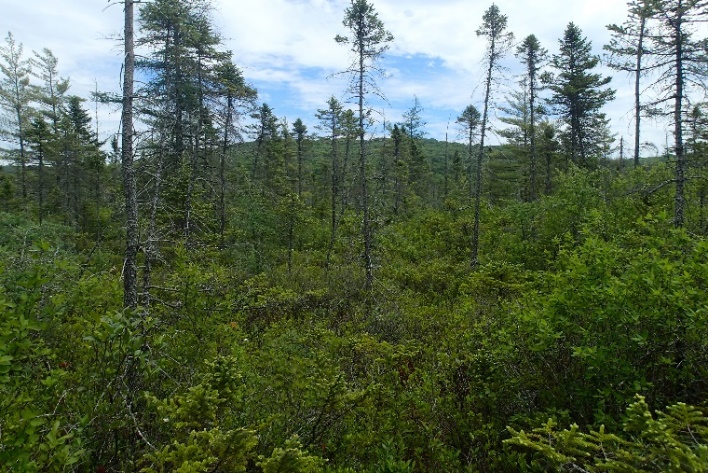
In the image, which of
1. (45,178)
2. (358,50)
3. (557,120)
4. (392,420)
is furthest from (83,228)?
(557,120)

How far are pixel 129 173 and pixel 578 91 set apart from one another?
87.5 ft

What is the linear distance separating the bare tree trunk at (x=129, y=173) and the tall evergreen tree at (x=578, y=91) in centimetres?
2575

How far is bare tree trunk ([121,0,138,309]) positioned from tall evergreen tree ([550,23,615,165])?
25.8 meters

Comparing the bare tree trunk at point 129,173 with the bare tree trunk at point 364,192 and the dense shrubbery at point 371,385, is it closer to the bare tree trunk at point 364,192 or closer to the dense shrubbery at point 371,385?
the dense shrubbery at point 371,385

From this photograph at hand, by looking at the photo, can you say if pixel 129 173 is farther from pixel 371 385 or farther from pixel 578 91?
pixel 578 91

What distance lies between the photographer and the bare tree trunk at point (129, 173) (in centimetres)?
582

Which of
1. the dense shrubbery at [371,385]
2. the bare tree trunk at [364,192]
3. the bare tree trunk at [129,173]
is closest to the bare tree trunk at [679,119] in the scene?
the dense shrubbery at [371,385]

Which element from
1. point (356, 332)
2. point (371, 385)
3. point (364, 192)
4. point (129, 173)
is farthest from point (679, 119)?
point (129, 173)

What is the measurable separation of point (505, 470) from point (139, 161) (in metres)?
6.95

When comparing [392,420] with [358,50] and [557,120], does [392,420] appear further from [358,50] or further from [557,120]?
[557,120]

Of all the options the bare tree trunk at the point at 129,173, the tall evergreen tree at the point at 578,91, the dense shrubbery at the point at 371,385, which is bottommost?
the dense shrubbery at the point at 371,385

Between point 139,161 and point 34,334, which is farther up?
point 139,161

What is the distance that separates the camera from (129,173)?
229 inches

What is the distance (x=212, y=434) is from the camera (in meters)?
3.27
